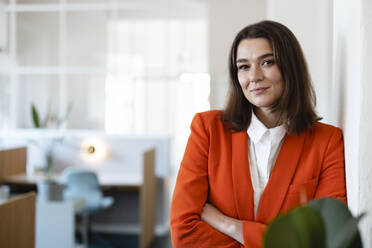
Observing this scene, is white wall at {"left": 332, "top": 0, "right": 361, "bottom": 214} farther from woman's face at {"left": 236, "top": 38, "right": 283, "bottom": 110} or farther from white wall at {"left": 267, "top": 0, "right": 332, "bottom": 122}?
white wall at {"left": 267, "top": 0, "right": 332, "bottom": 122}

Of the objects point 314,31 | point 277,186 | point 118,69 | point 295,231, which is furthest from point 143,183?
point 295,231

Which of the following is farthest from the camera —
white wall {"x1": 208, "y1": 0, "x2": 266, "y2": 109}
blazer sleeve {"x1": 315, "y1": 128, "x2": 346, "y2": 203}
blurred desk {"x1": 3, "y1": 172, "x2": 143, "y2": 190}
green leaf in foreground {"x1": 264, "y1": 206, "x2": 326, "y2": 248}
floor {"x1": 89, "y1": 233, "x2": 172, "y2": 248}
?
white wall {"x1": 208, "y1": 0, "x2": 266, "y2": 109}

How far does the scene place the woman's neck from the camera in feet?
4.39

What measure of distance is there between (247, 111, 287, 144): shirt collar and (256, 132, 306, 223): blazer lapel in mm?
64

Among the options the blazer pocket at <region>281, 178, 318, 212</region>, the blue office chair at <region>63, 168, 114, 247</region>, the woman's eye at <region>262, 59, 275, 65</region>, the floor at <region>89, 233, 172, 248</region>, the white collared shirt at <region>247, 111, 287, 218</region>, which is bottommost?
the floor at <region>89, 233, 172, 248</region>

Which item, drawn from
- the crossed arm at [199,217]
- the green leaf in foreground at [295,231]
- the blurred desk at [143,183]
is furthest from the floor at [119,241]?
the green leaf in foreground at [295,231]

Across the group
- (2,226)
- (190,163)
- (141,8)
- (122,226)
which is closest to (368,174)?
(190,163)

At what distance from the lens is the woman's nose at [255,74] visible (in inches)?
47.7

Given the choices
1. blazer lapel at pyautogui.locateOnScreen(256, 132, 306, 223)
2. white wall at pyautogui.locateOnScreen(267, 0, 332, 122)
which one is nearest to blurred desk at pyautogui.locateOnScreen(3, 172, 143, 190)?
white wall at pyautogui.locateOnScreen(267, 0, 332, 122)

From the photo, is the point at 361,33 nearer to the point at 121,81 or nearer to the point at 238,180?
the point at 238,180

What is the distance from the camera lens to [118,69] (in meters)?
5.50

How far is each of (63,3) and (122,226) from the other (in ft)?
10.1

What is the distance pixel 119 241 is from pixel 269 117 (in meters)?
3.83

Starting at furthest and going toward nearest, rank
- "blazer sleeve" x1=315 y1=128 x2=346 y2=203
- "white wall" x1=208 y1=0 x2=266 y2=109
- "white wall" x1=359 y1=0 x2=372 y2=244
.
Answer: "white wall" x1=208 y1=0 x2=266 y2=109, "blazer sleeve" x1=315 y1=128 x2=346 y2=203, "white wall" x1=359 y1=0 x2=372 y2=244
